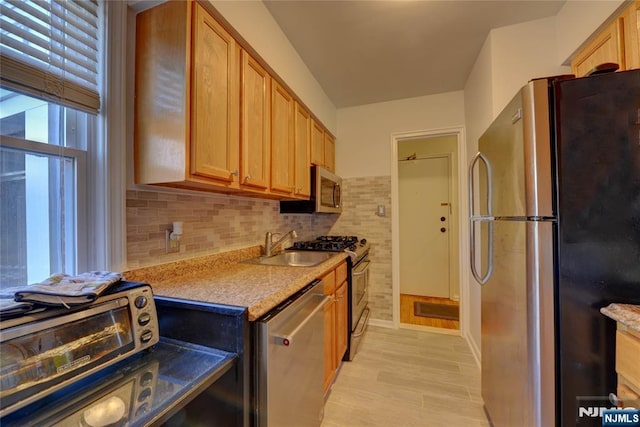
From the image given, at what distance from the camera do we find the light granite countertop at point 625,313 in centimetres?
75

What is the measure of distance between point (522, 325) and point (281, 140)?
1.65 metres

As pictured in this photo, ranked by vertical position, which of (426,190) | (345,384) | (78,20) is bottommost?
(345,384)

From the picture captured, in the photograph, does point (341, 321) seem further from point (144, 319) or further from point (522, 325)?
point (144, 319)

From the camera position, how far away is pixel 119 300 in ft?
2.43

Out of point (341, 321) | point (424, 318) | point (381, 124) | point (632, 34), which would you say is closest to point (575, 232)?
point (632, 34)

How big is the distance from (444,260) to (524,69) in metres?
2.56

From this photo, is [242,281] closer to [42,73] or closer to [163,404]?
[163,404]

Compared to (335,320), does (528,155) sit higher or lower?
higher

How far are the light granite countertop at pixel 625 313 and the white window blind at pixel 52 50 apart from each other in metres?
2.00

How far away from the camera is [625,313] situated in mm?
807

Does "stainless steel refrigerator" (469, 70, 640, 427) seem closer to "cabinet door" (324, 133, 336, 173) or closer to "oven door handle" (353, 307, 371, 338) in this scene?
"oven door handle" (353, 307, 371, 338)

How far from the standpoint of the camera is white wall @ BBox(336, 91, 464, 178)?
2.66 m

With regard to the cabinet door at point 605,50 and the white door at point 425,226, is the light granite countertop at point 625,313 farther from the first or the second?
the white door at point 425,226

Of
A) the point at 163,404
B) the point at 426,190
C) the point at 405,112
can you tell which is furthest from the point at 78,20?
the point at 426,190
